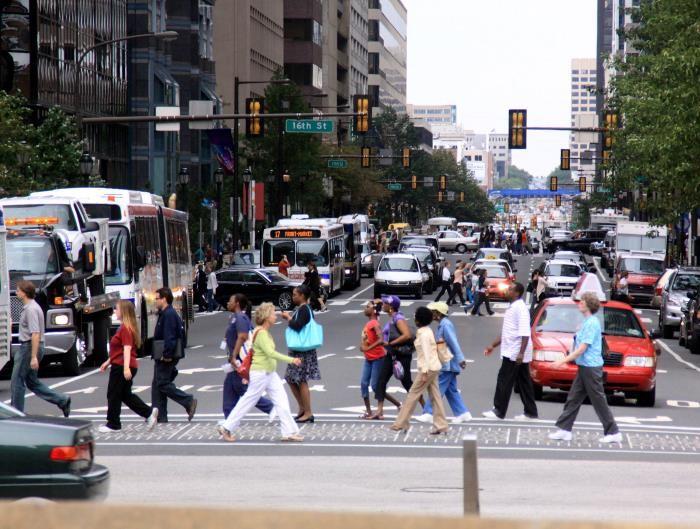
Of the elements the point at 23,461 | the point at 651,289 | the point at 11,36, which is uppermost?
the point at 11,36

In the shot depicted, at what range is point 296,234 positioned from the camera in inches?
2201

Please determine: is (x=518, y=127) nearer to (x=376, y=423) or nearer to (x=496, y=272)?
(x=496, y=272)

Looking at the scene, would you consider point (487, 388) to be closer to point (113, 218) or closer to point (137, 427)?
point (137, 427)

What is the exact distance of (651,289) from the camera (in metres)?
55.3

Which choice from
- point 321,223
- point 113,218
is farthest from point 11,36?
point 113,218

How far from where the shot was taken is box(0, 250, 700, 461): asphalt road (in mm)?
16203

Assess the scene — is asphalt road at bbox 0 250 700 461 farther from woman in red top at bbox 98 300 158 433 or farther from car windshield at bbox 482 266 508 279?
car windshield at bbox 482 266 508 279

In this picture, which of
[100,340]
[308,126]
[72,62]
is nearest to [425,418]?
[100,340]

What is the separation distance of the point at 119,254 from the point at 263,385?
1446 centimetres

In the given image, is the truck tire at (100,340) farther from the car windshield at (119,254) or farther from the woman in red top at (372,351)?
the woman in red top at (372,351)

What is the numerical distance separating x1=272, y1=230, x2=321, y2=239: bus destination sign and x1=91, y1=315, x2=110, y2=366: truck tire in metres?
27.1

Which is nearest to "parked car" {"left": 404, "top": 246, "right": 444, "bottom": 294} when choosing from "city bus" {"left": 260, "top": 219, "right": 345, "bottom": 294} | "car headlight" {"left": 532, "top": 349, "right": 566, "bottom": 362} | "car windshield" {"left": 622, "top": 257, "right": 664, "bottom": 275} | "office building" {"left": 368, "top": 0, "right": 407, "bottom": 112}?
"city bus" {"left": 260, "top": 219, "right": 345, "bottom": 294}

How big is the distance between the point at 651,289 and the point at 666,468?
4140 cm

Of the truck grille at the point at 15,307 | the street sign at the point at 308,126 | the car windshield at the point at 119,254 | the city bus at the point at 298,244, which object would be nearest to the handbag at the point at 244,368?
the truck grille at the point at 15,307
